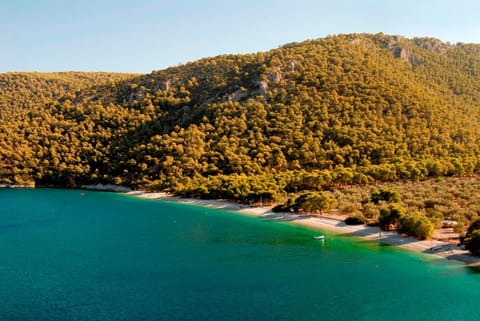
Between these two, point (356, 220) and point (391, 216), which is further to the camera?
point (356, 220)

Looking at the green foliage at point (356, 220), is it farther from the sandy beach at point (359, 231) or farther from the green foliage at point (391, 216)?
the green foliage at point (391, 216)

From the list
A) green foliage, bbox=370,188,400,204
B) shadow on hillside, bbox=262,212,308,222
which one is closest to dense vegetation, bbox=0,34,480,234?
shadow on hillside, bbox=262,212,308,222

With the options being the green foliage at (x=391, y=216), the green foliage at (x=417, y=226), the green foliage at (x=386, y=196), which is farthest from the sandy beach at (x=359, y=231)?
the green foliage at (x=386, y=196)

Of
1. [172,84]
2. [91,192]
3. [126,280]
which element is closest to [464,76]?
[172,84]

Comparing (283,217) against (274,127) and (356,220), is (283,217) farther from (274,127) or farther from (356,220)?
(274,127)

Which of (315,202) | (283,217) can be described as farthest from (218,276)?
(315,202)

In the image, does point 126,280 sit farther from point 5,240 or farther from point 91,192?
point 91,192
